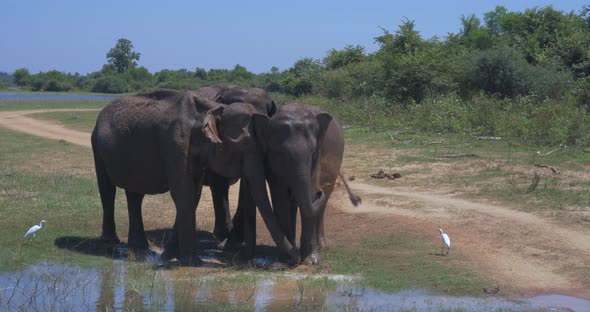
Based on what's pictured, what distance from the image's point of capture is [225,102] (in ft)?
38.0

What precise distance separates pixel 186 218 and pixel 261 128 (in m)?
1.51

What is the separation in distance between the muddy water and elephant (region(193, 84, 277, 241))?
1.73 m

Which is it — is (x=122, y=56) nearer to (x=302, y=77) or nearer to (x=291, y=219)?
(x=302, y=77)

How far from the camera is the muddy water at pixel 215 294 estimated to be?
8703 mm

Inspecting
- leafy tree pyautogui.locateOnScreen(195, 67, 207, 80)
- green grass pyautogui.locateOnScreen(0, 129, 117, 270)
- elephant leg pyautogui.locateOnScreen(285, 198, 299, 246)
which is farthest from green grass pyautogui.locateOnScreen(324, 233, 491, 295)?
leafy tree pyautogui.locateOnScreen(195, 67, 207, 80)

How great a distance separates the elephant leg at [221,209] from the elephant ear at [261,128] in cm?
183

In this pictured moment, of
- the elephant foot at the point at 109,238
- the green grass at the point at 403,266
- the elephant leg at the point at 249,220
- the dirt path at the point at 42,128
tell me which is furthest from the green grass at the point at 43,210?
the dirt path at the point at 42,128

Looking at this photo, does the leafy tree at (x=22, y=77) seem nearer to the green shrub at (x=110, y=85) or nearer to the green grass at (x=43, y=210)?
the green shrub at (x=110, y=85)

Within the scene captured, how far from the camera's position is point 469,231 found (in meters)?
12.1

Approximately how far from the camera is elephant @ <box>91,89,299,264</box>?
10.2 meters

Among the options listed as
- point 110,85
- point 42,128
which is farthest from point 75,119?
point 110,85

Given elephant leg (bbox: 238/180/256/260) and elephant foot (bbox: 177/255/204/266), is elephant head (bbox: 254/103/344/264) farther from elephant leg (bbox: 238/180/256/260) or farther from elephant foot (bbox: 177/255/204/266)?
elephant foot (bbox: 177/255/204/266)

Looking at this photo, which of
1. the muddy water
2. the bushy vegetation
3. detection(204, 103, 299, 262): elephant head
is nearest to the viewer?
the muddy water

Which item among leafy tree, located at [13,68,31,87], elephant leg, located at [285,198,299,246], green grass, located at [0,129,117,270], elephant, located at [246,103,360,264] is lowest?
leafy tree, located at [13,68,31,87]
